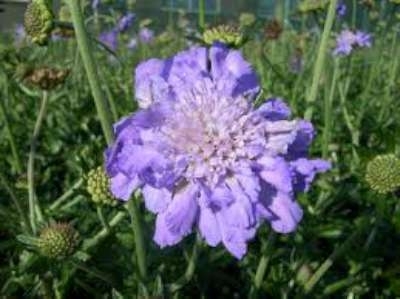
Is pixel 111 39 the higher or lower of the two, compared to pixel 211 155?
lower

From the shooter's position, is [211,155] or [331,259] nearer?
[211,155]

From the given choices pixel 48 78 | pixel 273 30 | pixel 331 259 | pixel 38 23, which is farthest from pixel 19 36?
pixel 331 259

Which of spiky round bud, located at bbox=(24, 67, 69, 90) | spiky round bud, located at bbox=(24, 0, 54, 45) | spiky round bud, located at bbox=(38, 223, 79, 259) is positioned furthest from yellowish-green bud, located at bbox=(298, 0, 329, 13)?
spiky round bud, located at bbox=(38, 223, 79, 259)

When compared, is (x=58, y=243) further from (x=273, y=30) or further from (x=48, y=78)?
(x=273, y=30)

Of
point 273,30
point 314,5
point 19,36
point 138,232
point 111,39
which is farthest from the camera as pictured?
point 111,39

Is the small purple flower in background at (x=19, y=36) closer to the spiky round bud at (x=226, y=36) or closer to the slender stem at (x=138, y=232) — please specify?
the spiky round bud at (x=226, y=36)

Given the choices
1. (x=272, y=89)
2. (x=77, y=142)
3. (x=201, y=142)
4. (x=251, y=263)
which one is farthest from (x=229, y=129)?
(x=272, y=89)

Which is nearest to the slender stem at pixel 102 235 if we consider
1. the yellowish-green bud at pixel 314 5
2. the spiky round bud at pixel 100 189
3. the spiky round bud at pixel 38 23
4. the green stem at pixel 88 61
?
the spiky round bud at pixel 100 189
